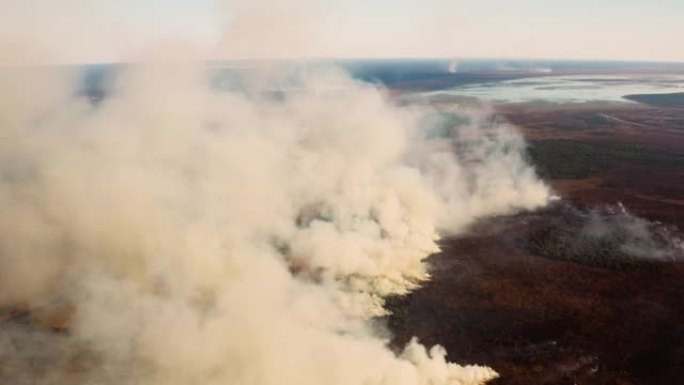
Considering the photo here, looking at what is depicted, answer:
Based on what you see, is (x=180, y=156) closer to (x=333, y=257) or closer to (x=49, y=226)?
(x=49, y=226)

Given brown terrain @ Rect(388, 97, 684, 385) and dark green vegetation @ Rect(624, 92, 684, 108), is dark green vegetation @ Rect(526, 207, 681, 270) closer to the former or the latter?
brown terrain @ Rect(388, 97, 684, 385)

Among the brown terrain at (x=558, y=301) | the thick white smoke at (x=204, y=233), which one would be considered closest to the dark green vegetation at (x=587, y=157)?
the brown terrain at (x=558, y=301)

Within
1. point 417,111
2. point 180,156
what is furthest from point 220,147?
point 417,111

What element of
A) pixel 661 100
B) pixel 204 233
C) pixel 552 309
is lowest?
pixel 552 309

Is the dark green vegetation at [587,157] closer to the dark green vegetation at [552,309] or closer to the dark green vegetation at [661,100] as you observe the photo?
the dark green vegetation at [552,309]

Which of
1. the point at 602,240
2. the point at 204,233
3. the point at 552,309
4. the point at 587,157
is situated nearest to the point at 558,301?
the point at 552,309

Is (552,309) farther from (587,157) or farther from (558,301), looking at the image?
(587,157)

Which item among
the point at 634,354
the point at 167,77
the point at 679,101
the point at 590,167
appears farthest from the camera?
the point at 679,101
